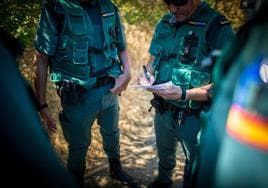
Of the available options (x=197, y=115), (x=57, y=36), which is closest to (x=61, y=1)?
(x=57, y=36)

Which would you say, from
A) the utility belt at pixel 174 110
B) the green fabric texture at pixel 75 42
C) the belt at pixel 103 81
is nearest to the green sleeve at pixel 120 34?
the green fabric texture at pixel 75 42

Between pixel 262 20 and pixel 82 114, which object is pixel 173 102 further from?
pixel 262 20

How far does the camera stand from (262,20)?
3.94ft

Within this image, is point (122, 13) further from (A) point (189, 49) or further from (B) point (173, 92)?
(B) point (173, 92)

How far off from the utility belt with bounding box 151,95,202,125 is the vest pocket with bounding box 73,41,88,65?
80cm

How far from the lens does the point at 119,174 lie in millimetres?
4352

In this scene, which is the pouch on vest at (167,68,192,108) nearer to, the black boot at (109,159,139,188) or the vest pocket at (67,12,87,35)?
the vest pocket at (67,12,87,35)

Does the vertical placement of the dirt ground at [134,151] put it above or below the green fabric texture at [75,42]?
below

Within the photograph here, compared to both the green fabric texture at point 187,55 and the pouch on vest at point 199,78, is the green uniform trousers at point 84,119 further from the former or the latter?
the pouch on vest at point 199,78

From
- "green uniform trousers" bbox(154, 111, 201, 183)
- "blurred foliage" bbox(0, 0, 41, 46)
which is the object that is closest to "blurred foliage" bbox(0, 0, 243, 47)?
"blurred foliage" bbox(0, 0, 41, 46)

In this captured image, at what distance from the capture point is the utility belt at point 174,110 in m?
3.21

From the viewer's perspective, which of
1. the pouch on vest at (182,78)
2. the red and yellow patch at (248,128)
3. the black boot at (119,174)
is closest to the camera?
the red and yellow patch at (248,128)

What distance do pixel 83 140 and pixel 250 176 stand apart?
2.67 meters

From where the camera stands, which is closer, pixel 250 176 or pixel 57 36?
pixel 250 176
